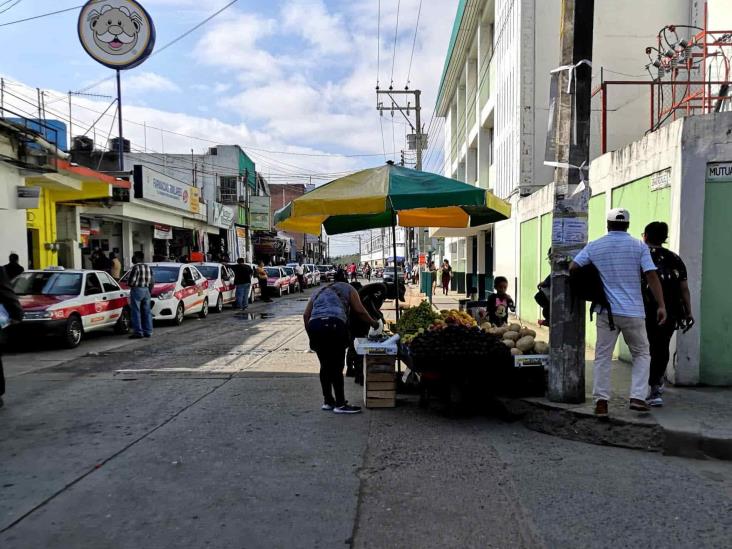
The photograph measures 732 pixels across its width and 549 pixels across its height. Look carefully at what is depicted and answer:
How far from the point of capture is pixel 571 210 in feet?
19.3

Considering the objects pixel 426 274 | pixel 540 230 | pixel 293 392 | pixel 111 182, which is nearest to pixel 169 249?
pixel 111 182

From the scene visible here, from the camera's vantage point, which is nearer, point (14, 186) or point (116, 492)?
point (116, 492)

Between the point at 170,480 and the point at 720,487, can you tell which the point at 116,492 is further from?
the point at 720,487

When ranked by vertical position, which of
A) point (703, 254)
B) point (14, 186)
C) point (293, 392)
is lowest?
point (293, 392)

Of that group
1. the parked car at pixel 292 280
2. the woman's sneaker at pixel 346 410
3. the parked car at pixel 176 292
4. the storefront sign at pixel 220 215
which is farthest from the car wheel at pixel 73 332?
the storefront sign at pixel 220 215

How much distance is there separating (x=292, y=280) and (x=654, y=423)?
27.9 metres

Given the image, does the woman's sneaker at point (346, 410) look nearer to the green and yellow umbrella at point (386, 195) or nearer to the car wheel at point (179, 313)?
the green and yellow umbrella at point (386, 195)

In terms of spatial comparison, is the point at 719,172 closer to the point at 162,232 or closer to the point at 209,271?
the point at 209,271

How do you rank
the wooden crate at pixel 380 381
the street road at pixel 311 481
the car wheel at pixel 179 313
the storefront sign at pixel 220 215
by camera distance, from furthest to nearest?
the storefront sign at pixel 220 215, the car wheel at pixel 179 313, the wooden crate at pixel 380 381, the street road at pixel 311 481

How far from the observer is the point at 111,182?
722 inches

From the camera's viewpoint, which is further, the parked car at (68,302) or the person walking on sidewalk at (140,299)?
the person walking on sidewalk at (140,299)

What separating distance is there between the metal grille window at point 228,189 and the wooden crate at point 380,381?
35406 millimetres

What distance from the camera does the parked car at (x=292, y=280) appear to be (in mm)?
31447

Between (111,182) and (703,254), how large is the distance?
17.1m
